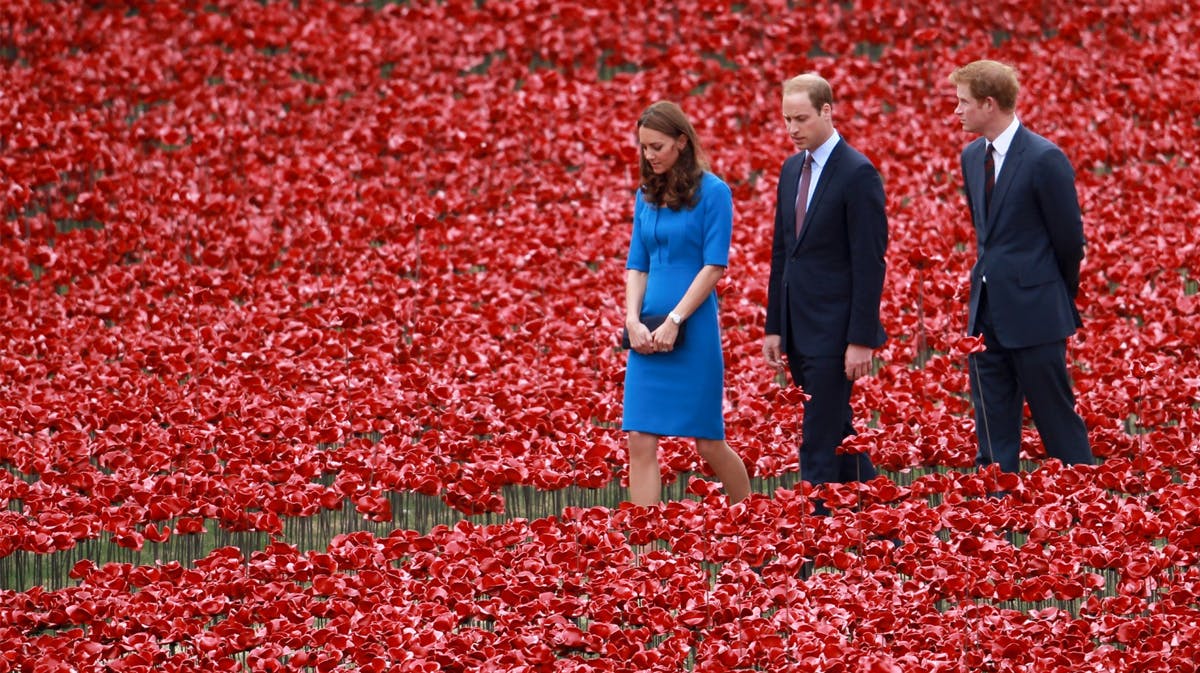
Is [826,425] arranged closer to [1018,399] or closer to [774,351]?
[774,351]

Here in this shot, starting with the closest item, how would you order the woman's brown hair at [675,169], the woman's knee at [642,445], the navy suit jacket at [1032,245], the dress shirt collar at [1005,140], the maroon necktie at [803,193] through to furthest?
the woman's brown hair at [675,169]
the woman's knee at [642,445]
the maroon necktie at [803,193]
the navy suit jacket at [1032,245]
the dress shirt collar at [1005,140]

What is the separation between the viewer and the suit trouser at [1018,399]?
7.72m

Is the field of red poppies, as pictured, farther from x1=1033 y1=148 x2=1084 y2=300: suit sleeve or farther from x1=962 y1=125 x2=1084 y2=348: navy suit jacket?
x1=1033 y1=148 x2=1084 y2=300: suit sleeve

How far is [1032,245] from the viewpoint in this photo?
7.76 meters

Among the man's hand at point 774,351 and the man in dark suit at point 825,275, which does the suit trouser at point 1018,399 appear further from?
the man's hand at point 774,351

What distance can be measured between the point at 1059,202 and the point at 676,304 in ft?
6.26

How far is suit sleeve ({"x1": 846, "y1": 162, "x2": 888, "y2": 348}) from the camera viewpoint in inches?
288

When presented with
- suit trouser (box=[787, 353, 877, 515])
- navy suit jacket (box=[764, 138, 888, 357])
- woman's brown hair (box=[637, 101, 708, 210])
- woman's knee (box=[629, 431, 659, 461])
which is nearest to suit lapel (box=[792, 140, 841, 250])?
navy suit jacket (box=[764, 138, 888, 357])

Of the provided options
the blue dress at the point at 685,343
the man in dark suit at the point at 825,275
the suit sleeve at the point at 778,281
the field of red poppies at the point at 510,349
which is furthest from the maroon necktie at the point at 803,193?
the field of red poppies at the point at 510,349

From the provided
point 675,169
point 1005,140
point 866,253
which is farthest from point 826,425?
point 1005,140

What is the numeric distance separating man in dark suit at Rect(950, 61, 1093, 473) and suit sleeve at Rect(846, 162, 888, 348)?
2.33 ft

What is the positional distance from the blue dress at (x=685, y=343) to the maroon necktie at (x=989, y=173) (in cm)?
142

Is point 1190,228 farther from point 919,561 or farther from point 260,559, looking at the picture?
point 260,559

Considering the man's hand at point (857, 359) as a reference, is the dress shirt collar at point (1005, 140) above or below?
above
